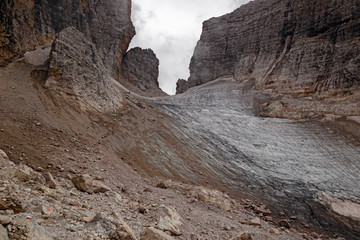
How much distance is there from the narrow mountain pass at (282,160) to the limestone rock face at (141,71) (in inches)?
1009

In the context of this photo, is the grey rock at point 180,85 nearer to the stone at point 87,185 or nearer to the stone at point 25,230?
the stone at point 87,185

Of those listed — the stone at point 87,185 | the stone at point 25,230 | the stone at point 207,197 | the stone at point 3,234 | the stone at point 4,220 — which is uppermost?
the stone at point 4,220

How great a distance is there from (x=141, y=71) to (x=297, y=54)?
32.3m

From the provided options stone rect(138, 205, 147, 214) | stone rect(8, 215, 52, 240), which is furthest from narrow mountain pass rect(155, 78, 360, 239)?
stone rect(8, 215, 52, 240)

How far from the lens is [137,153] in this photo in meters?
11.2

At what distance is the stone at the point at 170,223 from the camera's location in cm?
438

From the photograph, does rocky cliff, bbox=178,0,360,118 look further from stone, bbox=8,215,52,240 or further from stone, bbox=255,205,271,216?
stone, bbox=8,215,52,240

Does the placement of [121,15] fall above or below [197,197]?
above

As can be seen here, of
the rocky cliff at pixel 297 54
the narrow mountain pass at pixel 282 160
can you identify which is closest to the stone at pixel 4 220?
the narrow mountain pass at pixel 282 160

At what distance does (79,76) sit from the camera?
12.7 meters

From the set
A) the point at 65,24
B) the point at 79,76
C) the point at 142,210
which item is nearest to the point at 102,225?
the point at 142,210

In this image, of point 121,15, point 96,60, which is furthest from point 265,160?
point 121,15

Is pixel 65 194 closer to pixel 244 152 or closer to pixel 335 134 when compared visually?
pixel 244 152

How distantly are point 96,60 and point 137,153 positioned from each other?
754 cm
